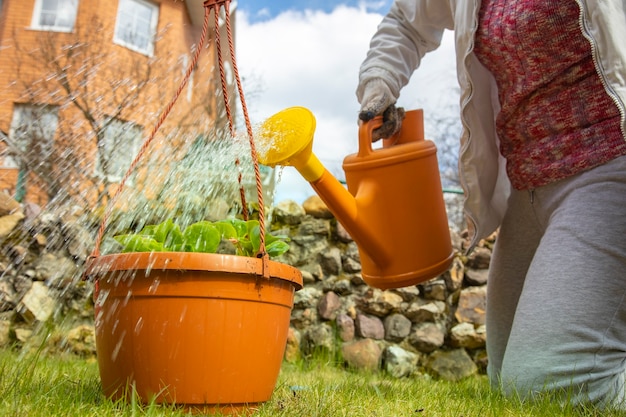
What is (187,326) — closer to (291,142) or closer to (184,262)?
(184,262)

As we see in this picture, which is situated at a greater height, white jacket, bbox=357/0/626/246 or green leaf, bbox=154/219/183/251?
white jacket, bbox=357/0/626/246

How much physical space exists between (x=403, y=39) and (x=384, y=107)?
0.30 meters

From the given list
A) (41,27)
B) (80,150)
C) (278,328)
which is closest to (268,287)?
(278,328)

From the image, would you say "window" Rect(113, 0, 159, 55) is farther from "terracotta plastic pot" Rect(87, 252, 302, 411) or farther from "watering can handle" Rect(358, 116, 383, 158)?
"terracotta plastic pot" Rect(87, 252, 302, 411)

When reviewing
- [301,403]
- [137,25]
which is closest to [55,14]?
[137,25]

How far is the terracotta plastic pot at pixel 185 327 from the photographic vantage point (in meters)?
0.99

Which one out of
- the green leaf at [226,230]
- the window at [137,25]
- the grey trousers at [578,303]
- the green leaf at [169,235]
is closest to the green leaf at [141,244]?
the green leaf at [169,235]

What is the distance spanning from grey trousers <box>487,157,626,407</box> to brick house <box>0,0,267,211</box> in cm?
317

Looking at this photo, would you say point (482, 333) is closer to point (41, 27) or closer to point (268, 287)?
point (268, 287)

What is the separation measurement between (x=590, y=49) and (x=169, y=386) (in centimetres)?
114

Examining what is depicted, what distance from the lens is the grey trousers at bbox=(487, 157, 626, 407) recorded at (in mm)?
1207

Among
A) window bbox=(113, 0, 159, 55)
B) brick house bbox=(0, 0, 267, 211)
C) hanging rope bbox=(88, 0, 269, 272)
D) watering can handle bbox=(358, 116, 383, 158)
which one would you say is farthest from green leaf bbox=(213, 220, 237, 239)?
window bbox=(113, 0, 159, 55)

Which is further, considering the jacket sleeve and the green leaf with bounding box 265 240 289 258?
the jacket sleeve

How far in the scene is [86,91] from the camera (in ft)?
16.6
